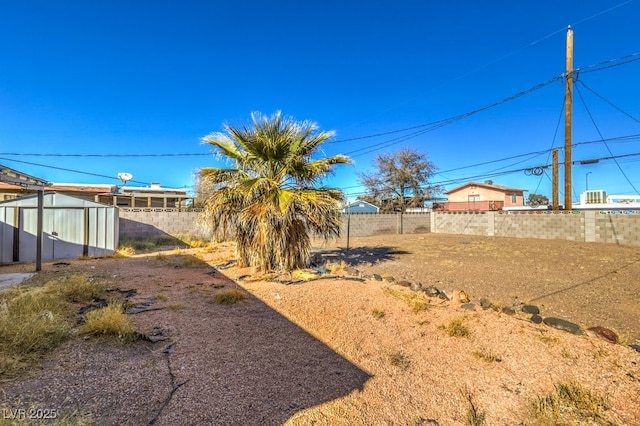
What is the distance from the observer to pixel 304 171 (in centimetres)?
687

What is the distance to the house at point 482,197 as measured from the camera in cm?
3084

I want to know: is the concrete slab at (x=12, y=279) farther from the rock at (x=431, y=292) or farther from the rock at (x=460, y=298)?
the rock at (x=460, y=298)

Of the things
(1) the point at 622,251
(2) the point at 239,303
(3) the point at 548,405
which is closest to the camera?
(3) the point at 548,405

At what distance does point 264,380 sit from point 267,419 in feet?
1.64

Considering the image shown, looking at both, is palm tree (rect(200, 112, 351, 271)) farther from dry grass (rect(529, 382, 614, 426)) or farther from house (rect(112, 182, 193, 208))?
house (rect(112, 182, 193, 208))

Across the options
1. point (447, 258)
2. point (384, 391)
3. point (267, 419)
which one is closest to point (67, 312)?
point (267, 419)

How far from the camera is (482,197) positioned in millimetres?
32406

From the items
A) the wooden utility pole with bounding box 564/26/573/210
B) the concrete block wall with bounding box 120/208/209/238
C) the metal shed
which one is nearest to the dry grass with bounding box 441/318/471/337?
the metal shed

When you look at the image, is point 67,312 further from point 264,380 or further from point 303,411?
point 303,411

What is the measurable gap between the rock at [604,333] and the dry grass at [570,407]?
4.52ft

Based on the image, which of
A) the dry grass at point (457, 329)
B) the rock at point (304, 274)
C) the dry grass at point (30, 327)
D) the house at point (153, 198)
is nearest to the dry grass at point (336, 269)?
the rock at point (304, 274)

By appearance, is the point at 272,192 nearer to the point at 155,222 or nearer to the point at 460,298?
the point at 460,298

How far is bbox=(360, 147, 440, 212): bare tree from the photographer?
87.1ft

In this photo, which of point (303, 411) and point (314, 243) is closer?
point (303, 411)
